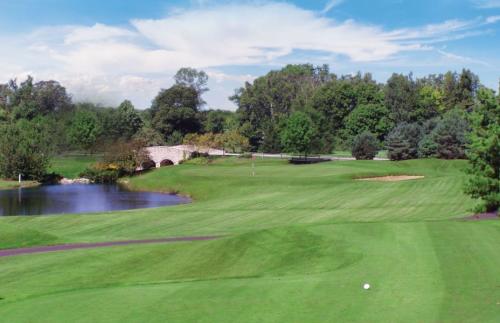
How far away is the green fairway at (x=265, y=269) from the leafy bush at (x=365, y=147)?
4746 centimetres

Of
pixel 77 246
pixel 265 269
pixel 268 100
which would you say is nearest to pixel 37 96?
pixel 268 100

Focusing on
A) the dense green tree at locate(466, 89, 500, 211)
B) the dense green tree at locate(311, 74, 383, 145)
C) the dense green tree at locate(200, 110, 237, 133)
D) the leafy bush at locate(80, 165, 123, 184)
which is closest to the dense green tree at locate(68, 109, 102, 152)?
the leafy bush at locate(80, 165, 123, 184)

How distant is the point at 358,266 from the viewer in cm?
1727

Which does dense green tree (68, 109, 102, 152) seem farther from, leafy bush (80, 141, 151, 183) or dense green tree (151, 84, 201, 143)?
leafy bush (80, 141, 151, 183)

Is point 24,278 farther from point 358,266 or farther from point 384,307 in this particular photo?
point 384,307

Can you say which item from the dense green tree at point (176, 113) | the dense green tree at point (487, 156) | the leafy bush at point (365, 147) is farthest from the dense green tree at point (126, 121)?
the dense green tree at point (487, 156)

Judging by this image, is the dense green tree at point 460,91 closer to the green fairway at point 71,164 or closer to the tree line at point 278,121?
the tree line at point 278,121

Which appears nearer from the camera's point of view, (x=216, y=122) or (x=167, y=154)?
(x=167, y=154)

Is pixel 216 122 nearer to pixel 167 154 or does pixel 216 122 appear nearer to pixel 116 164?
pixel 167 154

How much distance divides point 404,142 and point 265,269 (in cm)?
7190

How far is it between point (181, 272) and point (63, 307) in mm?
7275

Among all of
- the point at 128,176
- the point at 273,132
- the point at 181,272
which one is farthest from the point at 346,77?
the point at 181,272

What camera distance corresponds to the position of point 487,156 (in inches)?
1223

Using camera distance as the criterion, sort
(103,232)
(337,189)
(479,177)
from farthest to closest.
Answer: (337,189) < (103,232) < (479,177)
